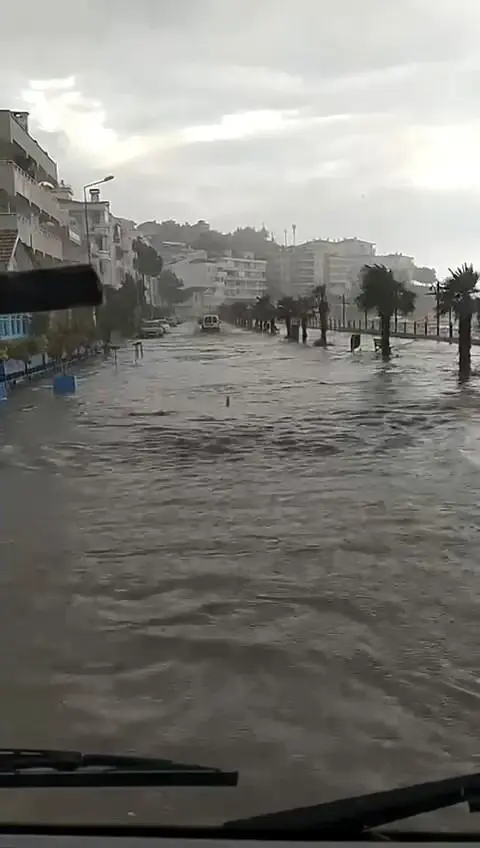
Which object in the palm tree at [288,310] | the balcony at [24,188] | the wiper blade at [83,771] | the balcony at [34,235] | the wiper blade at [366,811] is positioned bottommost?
the wiper blade at [83,771]

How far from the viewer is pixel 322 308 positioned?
5762 centimetres

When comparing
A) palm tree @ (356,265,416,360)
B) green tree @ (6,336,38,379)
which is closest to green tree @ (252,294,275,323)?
palm tree @ (356,265,416,360)

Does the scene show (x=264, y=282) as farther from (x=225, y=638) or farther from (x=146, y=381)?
(x=225, y=638)

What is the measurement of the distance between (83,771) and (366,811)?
0.92 meters

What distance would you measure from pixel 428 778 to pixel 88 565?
14.1ft

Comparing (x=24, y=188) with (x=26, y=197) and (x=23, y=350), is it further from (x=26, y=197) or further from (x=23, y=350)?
(x=23, y=350)

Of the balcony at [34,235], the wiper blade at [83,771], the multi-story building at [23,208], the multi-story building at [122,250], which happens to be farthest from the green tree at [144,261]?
the wiper blade at [83,771]

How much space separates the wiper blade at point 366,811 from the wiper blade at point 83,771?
0.41 m

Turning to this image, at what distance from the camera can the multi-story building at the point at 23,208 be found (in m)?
37.6

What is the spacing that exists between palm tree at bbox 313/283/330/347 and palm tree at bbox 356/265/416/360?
9896mm

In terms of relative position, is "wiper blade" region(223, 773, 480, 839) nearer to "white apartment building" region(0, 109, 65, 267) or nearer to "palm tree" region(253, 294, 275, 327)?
"white apartment building" region(0, 109, 65, 267)

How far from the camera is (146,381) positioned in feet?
95.4

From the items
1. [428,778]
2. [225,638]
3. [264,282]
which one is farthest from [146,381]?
[264,282]

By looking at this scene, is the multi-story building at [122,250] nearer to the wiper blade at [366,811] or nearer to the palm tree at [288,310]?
the palm tree at [288,310]
